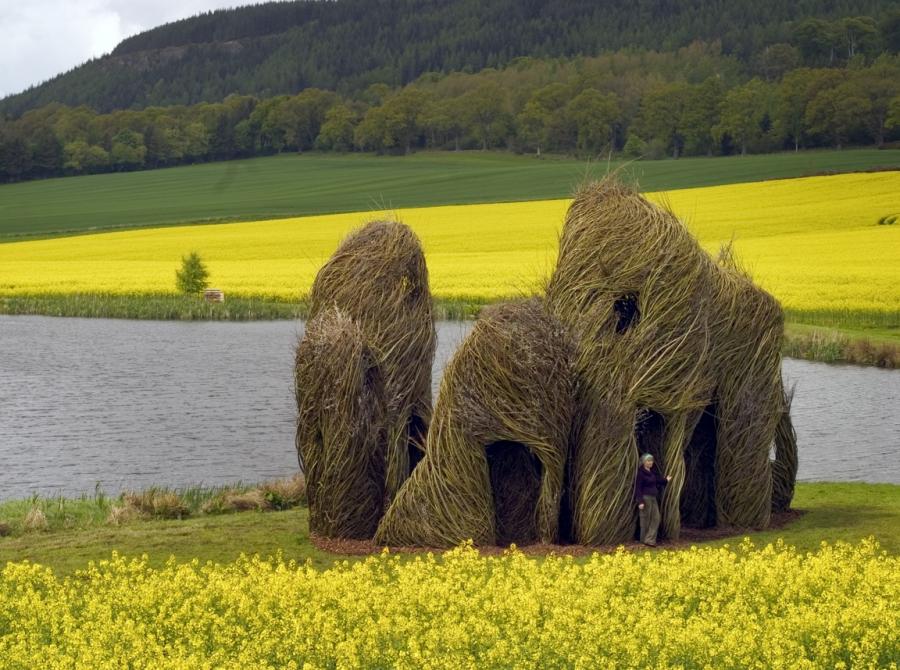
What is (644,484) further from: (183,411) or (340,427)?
(183,411)

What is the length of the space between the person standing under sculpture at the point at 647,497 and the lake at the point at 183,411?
9153mm

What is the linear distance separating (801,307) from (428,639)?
42.9m

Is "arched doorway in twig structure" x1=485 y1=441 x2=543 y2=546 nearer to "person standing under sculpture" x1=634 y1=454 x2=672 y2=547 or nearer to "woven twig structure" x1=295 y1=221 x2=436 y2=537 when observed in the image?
"woven twig structure" x1=295 y1=221 x2=436 y2=537

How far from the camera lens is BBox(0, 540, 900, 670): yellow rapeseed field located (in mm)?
13203

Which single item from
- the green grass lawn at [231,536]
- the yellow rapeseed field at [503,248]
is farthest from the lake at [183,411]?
the yellow rapeseed field at [503,248]

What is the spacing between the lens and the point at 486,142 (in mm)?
186125

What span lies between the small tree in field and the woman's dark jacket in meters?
50.3

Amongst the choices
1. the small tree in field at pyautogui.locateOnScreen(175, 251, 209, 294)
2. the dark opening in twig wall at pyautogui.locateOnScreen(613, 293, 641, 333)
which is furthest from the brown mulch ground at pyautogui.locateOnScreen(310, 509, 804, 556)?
the small tree in field at pyautogui.locateOnScreen(175, 251, 209, 294)

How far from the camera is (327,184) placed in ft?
492

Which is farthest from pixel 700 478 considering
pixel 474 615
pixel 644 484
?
pixel 474 615

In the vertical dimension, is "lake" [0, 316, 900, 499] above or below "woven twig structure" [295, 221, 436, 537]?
below

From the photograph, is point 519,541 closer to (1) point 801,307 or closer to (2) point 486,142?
(1) point 801,307

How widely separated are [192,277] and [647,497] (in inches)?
2001

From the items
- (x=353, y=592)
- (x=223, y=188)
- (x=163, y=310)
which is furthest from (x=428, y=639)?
(x=223, y=188)
